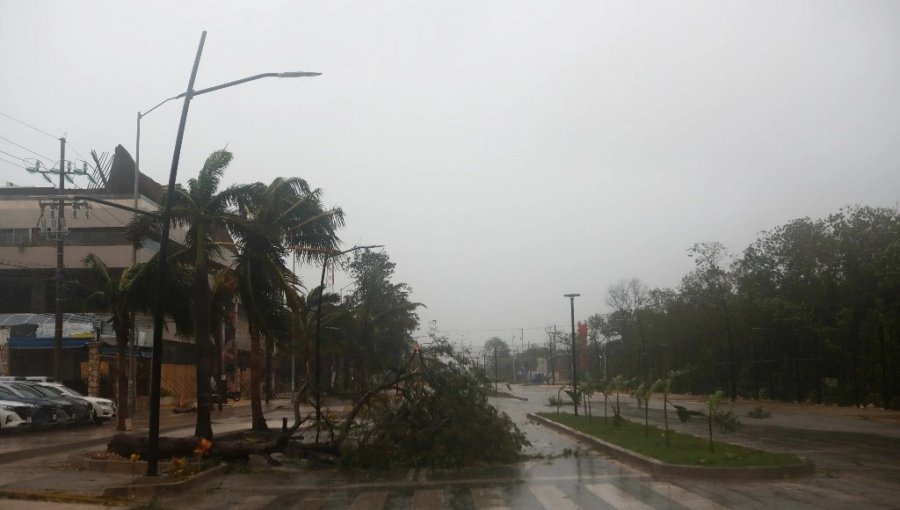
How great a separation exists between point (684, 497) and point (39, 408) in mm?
24687

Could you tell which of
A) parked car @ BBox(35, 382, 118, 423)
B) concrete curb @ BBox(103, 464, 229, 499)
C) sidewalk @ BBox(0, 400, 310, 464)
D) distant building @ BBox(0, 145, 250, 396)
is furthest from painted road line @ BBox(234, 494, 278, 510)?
distant building @ BBox(0, 145, 250, 396)

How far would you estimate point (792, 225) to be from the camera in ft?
Answer: 199

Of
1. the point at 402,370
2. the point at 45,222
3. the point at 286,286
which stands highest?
the point at 45,222

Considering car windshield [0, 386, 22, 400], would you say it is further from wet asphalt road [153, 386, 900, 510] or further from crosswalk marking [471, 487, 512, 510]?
crosswalk marking [471, 487, 512, 510]

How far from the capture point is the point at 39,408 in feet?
98.6

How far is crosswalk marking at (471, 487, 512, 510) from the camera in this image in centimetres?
1365

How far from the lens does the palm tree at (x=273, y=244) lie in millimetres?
24688

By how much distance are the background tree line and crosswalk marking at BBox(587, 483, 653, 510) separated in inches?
1297

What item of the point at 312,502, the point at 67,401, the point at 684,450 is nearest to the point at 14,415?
the point at 67,401

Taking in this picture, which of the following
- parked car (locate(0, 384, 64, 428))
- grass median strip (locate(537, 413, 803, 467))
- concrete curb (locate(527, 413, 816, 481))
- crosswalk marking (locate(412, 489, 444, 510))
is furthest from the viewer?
parked car (locate(0, 384, 64, 428))

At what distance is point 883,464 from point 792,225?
149 feet

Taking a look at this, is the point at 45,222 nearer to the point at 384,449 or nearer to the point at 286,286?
the point at 286,286

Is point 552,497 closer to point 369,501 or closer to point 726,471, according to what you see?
point 369,501

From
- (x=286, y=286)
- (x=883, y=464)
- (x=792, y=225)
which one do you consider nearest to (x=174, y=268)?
(x=286, y=286)
